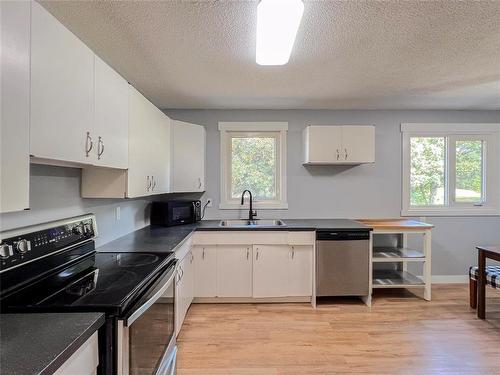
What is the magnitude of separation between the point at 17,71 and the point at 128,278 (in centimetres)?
102

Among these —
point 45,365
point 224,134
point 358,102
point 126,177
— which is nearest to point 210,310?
point 126,177

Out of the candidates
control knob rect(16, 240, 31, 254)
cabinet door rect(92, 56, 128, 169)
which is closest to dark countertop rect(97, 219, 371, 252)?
cabinet door rect(92, 56, 128, 169)

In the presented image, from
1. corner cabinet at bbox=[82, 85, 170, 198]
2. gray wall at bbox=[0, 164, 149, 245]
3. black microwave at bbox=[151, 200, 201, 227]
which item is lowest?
black microwave at bbox=[151, 200, 201, 227]

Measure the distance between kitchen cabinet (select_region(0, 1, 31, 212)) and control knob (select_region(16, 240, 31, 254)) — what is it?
17.8 inches

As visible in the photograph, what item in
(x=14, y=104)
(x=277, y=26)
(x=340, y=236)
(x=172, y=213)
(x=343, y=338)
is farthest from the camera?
(x=172, y=213)

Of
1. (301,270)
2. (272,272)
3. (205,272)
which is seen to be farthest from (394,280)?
(205,272)

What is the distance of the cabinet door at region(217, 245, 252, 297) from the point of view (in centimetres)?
314

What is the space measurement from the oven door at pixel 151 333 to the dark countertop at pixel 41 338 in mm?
151

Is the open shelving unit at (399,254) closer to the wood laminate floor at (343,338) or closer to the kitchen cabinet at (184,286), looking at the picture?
the wood laminate floor at (343,338)

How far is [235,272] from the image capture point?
3.15m

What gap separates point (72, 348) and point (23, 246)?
0.70 m

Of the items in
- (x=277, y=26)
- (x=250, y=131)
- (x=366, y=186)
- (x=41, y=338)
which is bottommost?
(x=41, y=338)

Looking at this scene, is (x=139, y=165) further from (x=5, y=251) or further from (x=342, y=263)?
(x=342, y=263)

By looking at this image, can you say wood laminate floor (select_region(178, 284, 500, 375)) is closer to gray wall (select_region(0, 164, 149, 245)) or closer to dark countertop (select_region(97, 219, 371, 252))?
dark countertop (select_region(97, 219, 371, 252))
